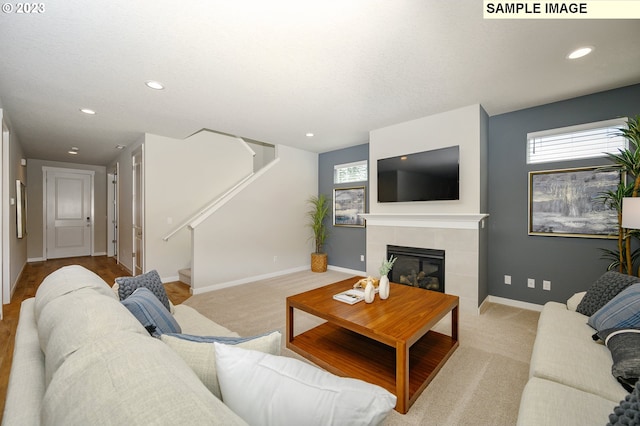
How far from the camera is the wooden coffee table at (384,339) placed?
1789 millimetres

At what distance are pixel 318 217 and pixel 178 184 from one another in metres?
2.71

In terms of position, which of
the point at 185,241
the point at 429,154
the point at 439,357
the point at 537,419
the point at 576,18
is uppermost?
the point at 576,18

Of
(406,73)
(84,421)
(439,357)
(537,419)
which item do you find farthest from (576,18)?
(84,421)

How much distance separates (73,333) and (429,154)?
12.5 ft

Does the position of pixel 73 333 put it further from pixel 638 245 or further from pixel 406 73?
pixel 638 245

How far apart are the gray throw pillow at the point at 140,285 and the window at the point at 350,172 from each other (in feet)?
13.3

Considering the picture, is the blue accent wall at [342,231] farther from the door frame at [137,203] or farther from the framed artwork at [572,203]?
the door frame at [137,203]

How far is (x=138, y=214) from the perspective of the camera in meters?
4.95

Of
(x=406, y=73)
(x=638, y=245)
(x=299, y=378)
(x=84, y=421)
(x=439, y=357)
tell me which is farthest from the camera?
(x=638, y=245)

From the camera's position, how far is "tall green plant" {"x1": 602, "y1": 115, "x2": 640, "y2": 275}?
8.27 ft

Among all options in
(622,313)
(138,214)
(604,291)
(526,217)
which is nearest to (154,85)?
(138,214)

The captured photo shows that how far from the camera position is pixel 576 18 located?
1.83 meters

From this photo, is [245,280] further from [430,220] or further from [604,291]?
[604,291]

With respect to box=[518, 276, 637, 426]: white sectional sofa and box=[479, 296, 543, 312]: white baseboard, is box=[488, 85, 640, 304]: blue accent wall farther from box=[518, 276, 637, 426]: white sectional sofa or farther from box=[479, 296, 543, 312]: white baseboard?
box=[518, 276, 637, 426]: white sectional sofa
